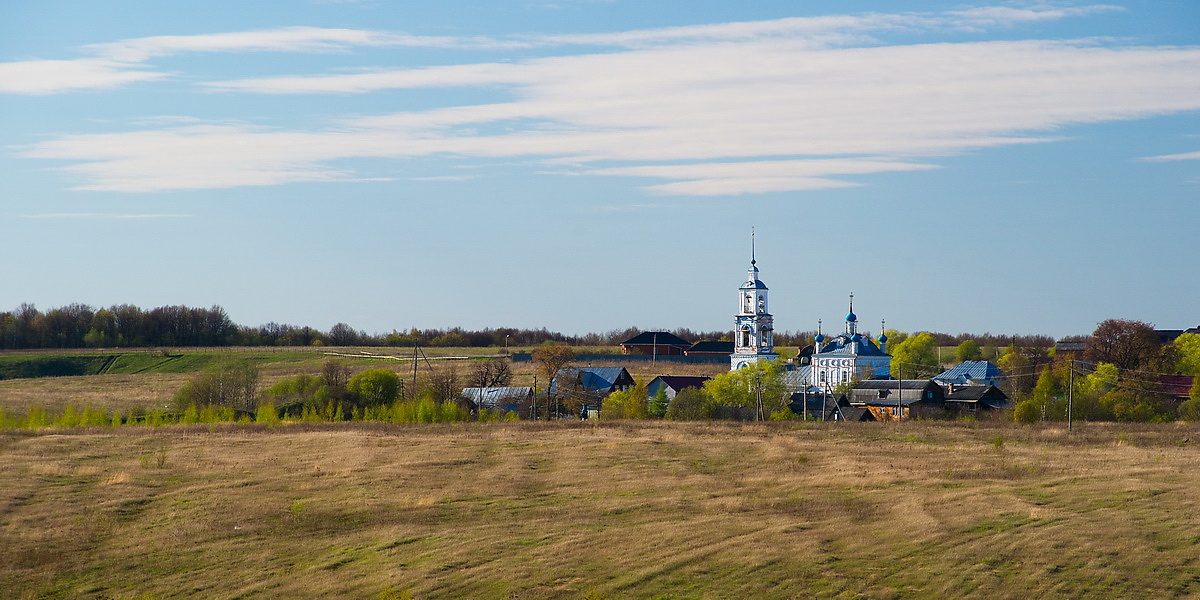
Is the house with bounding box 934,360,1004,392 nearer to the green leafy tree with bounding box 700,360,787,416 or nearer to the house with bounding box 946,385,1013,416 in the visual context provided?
the house with bounding box 946,385,1013,416

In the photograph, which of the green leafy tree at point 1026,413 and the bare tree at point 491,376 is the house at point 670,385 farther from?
the green leafy tree at point 1026,413

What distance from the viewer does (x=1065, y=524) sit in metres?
30.9

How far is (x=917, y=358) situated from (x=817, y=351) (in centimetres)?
1799

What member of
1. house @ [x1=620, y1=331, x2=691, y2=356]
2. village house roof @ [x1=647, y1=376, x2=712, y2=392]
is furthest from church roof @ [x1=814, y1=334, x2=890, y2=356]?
house @ [x1=620, y1=331, x2=691, y2=356]

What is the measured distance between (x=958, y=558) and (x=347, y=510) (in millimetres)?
16870

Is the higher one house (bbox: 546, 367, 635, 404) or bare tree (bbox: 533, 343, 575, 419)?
bare tree (bbox: 533, 343, 575, 419)

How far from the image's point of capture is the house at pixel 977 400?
87438mm

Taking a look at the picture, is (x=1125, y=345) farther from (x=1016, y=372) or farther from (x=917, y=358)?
(x=917, y=358)

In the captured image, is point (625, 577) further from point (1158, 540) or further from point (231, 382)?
point (231, 382)

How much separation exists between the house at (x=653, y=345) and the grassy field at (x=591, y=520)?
11161cm

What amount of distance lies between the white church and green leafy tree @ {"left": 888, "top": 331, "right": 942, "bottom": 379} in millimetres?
3479

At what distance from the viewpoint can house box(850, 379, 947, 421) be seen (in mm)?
87625

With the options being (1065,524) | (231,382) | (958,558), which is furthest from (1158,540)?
(231,382)

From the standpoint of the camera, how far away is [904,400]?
8894 cm
